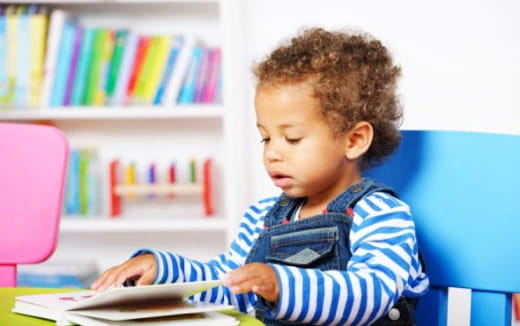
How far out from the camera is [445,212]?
132cm

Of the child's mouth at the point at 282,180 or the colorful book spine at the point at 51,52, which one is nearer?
A: the child's mouth at the point at 282,180

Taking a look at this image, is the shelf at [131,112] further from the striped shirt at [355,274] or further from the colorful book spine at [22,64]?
the striped shirt at [355,274]

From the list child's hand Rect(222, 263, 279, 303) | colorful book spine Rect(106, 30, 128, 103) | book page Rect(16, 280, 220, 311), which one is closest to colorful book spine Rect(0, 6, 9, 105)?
colorful book spine Rect(106, 30, 128, 103)

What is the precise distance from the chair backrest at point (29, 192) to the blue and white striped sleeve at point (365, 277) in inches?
22.0

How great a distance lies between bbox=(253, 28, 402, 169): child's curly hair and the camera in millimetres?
1361

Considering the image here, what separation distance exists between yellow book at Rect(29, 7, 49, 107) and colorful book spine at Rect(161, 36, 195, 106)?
42 centimetres

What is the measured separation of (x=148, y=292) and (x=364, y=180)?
51cm

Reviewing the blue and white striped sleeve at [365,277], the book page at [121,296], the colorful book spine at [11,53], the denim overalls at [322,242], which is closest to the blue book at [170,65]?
the colorful book spine at [11,53]

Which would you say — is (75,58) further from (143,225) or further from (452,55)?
(452,55)

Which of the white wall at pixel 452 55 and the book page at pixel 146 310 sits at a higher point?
the white wall at pixel 452 55

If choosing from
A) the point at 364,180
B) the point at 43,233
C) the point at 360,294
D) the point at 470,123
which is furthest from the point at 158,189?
the point at 360,294

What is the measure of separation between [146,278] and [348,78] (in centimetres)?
45

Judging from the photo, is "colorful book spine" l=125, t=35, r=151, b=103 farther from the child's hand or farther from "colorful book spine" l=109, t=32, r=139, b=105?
the child's hand

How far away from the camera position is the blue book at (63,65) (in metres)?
2.88
